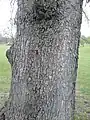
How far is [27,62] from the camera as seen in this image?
3.03m

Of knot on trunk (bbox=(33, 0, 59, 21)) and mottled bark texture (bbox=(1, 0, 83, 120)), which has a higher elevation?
knot on trunk (bbox=(33, 0, 59, 21))

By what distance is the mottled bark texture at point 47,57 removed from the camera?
2.99m

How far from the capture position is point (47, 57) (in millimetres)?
2998

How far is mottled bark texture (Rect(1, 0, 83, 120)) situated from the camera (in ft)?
9.80

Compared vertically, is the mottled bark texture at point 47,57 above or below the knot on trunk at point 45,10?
below

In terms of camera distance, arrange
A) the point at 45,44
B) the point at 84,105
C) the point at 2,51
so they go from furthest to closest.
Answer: the point at 2,51, the point at 84,105, the point at 45,44

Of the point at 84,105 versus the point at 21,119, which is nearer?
the point at 21,119

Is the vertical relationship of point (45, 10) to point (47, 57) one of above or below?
above

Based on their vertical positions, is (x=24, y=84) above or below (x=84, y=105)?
above

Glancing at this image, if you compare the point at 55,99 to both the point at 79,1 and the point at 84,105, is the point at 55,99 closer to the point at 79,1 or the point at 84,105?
the point at 79,1

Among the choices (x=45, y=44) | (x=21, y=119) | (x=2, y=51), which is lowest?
(x=2, y=51)

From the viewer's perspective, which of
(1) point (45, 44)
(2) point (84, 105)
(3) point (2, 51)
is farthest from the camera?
(3) point (2, 51)

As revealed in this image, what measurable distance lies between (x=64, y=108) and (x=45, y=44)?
631mm

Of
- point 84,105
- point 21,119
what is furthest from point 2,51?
point 21,119
